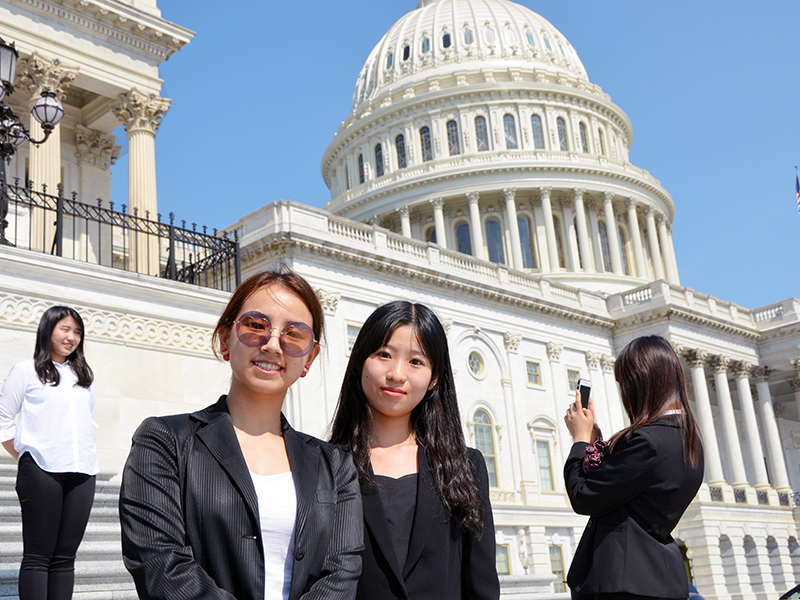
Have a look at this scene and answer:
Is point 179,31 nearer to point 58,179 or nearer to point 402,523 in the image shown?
point 58,179

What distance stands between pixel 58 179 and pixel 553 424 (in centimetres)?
2393

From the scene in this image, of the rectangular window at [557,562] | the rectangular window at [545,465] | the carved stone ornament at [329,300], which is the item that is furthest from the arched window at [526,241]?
the carved stone ornament at [329,300]

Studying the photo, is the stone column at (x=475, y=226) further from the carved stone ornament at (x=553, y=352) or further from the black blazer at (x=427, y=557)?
Answer: the black blazer at (x=427, y=557)

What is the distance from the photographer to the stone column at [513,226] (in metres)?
54.0

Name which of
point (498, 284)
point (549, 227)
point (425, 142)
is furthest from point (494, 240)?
point (498, 284)

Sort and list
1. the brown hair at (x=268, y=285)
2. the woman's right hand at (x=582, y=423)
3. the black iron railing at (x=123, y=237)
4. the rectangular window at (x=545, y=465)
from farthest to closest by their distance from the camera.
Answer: the rectangular window at (x=545, y=465) < the black iron railing at (x=123, y=237) < the woman's right hand at (x=582, y=423) < the brown hair at (x=268, y=285)

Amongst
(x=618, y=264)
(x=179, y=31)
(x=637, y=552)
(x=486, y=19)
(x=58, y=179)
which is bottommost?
(x=637, y=552)

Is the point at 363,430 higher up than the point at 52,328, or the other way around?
the point at 52,328

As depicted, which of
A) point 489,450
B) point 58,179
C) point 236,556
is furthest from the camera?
point 489,450

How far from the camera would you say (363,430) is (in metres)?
3.61

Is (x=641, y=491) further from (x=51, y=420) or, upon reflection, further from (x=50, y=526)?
(x=51, y=420)

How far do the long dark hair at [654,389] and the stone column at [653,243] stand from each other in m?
57.6

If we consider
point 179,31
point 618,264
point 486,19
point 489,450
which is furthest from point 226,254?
point 486,19

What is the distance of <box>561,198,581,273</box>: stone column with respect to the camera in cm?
5506
